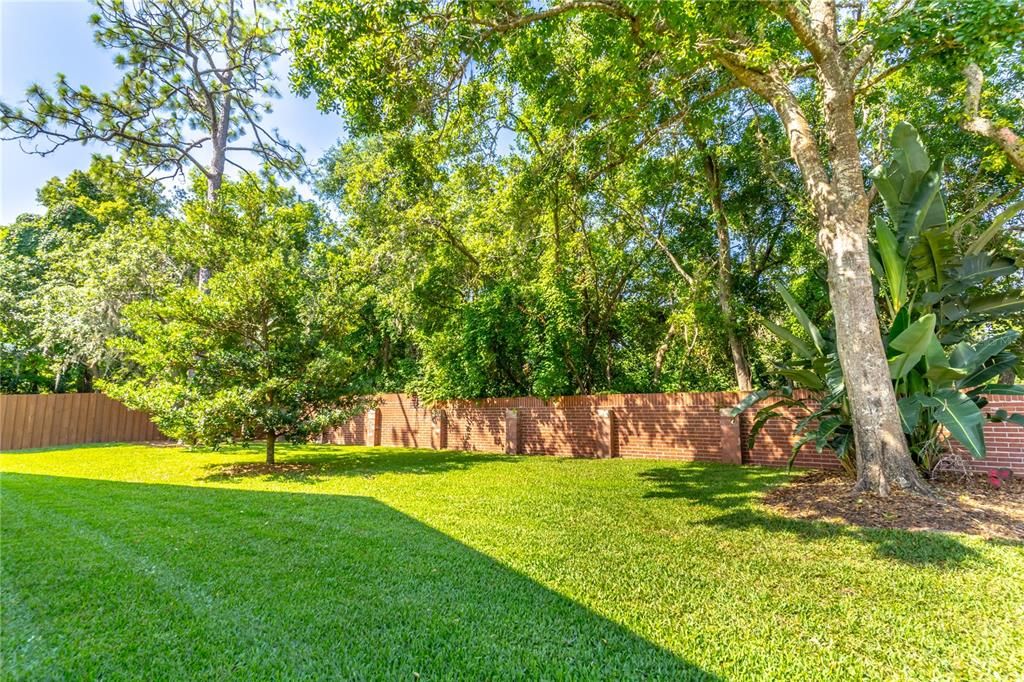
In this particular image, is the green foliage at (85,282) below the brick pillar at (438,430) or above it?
above

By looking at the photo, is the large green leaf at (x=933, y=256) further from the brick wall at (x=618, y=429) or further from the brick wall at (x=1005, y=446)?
the brick wall at (x=618, y=429)

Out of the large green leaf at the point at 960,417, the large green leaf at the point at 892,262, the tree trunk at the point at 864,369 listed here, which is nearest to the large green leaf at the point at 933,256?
the large green leaf at the point at 892,262

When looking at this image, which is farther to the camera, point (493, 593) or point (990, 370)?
point (990, 370)

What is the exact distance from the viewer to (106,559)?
389 cm

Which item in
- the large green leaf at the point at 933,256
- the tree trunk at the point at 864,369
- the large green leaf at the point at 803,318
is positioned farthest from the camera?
the large green leaf at the point at 803,318

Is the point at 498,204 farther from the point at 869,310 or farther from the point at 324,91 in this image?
the point at 869,310

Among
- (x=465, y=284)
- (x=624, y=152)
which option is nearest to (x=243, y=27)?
(x=465, y=284)

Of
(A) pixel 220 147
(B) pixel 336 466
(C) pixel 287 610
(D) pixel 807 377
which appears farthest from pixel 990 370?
(A) pixel 220 147

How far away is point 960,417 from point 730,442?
16.9ft

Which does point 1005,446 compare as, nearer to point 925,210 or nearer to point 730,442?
point 925,210

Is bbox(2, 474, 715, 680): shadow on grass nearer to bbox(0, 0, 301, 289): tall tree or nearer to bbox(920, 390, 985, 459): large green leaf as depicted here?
bbox(920, 390, 985, 459): large green leaf

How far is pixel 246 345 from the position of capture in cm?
934

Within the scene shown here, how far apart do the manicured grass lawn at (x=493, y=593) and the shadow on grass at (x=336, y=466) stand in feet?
9.12

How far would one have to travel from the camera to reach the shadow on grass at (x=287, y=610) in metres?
2.28
